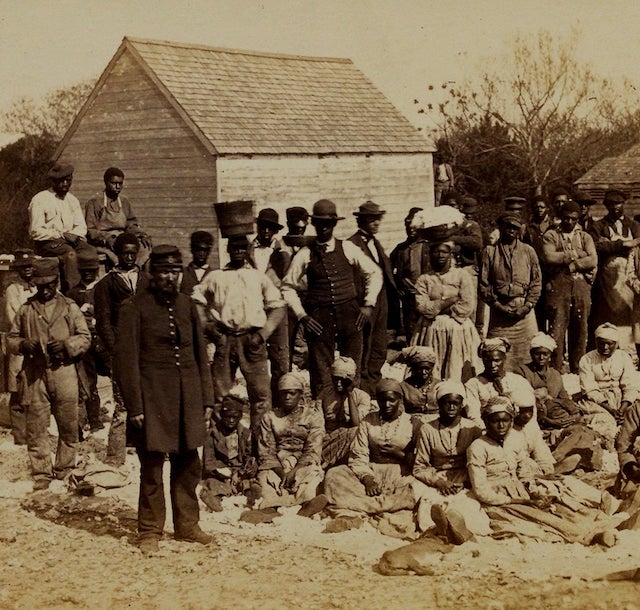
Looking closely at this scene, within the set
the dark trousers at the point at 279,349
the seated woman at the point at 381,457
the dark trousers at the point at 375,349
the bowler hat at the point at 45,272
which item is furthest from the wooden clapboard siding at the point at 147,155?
the seated woman at the point at 381,457

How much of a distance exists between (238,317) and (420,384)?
1724 mm

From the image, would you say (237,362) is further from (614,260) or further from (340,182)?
(340,182)

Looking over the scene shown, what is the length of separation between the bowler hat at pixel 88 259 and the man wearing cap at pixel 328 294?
2.07 meters

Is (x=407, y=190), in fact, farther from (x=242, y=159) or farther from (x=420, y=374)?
(x=420, y=374)

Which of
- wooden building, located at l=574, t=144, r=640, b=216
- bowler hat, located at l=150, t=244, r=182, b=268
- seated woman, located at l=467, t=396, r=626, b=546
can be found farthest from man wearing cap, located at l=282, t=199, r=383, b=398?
wooden building, located at l=574, t=144, r=640, b=216

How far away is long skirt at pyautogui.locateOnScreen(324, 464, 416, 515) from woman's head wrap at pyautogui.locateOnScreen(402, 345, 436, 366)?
1.07 metres

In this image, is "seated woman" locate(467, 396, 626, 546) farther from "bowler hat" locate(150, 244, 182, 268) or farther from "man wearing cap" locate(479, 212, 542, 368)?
"bowler hat" locate(150, 244, 182, 268)

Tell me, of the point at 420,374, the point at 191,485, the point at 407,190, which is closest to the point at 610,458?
the point at 420,374

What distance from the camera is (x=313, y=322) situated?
388 inches

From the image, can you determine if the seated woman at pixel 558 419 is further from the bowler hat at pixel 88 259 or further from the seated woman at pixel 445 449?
the bowler hat at pixel 88 259

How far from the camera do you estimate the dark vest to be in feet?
32.4

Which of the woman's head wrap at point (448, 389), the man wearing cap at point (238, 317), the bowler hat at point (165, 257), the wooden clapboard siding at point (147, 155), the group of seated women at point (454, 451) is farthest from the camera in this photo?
the wooden clapboard siding at point (147, 155)

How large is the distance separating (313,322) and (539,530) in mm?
3271

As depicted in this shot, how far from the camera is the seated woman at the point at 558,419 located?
874 cm
